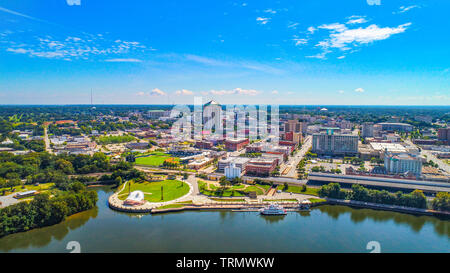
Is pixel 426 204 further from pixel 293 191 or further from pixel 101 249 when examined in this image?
pixel 101 249

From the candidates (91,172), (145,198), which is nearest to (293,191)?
(145,198)

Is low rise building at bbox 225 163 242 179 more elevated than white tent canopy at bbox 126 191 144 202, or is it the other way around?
low rise building at bbox 225 163 242 179

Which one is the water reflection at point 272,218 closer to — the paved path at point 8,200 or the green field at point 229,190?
the green field at point 229,190

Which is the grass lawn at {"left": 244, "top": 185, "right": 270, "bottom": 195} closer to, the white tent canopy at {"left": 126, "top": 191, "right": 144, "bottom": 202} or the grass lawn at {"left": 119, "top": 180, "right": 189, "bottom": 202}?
the grass lawn at {"left": 119, "top": 180, "right": 189, "bottom": 202}

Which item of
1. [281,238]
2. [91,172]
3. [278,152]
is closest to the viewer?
[281,238]

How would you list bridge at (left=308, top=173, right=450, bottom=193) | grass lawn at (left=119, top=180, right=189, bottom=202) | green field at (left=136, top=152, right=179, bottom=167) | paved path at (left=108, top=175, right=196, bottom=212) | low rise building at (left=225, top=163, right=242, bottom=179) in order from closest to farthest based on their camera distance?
paved path at (left=108, top=175, right=196, bottom=212), bridge at (left=308, top=173, right=450, bottom=193), grass lawn at (left=119, top=180, right=189, bottom=202), low rise building at (left=225, top=163, right=242, bottom=179), green field at (left=136, top=152, right=179, bottom=167)

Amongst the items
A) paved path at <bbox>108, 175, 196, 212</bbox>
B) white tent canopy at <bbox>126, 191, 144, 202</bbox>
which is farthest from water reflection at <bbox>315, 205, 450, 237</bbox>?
white tent canopy at <bbox>126, 191, 144, 202</bbox>
